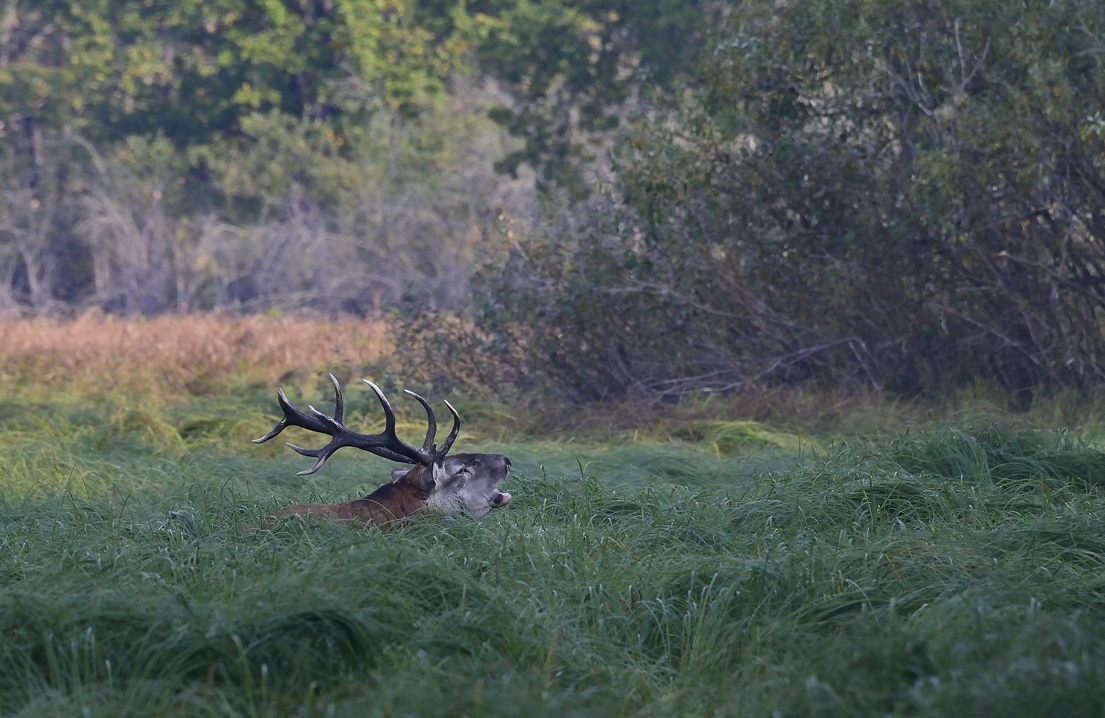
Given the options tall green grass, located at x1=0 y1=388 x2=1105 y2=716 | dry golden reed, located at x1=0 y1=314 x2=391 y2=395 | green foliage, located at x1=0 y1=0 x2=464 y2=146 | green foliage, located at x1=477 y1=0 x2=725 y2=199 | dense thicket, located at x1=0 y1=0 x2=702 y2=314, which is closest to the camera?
tall green grass, located at x1=0 y1=388 x2=1105 y2=716

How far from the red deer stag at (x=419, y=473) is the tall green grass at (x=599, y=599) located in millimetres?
186

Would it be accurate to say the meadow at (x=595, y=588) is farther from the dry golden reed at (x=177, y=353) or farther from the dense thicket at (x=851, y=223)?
the dry golden reed at (x=177, y=353)

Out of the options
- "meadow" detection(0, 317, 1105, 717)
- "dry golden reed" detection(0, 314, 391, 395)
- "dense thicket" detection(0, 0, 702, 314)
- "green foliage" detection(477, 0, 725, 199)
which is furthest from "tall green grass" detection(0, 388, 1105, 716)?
"dense thicket" detection(0, 0, 702, 314)

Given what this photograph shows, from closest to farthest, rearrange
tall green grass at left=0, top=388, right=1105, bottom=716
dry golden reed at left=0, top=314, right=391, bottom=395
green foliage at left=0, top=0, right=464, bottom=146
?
1. tall green grass at left=0, top=388, right=1105, bottom=716
2. dry golden reed at left=0, top=314, right=391, bottom=395
3. green foliage at left=0, top=0, right=464, bottom=146

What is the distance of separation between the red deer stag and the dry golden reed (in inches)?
234

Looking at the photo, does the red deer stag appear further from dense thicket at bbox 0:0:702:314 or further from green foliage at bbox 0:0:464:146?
green foliage at bbox 0:0:464:146

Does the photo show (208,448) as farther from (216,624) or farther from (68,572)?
(216,624)

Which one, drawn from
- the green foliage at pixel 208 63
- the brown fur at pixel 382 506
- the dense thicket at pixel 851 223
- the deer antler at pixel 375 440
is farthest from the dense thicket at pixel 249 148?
the brown fur at pixel 382 506

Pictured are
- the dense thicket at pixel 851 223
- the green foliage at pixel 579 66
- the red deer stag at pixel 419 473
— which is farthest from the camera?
the green foliage at pixel 579 66

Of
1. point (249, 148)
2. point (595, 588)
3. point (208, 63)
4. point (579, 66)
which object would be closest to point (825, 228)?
point (595, 588)

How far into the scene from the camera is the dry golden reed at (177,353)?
12703mm

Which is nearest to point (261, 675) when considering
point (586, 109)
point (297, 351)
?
point (297, 351)

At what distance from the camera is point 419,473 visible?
5914 millimetres

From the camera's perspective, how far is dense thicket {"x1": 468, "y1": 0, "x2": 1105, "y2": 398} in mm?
9602
